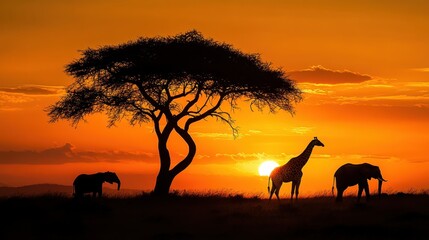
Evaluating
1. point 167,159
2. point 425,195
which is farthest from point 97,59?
point 425,195

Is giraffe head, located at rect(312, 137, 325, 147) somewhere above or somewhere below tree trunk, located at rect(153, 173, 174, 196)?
above

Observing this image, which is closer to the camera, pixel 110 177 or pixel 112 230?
pixel 112 230

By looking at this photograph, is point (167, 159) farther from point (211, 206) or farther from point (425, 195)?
point (425, 195)

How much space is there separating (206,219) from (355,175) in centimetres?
940

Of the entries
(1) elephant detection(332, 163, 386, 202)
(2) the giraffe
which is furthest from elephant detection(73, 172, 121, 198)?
(1) elephant detection(332, 163, 386, 202)

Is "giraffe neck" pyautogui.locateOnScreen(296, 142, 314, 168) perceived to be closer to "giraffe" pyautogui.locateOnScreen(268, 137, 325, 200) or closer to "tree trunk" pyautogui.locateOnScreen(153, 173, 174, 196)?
"giraffe" pyautogui.locateOnScreen(268, 137, 325, 200)

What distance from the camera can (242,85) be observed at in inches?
1687

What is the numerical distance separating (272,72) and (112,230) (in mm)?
20387

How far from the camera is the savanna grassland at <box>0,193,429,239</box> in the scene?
82.0 ft

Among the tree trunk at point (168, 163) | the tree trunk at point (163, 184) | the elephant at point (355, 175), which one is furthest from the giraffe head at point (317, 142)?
the tree trunk at point (163, 184)

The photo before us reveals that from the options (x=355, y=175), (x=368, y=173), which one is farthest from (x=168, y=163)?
(x=368, y=173)

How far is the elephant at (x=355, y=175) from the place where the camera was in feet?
115

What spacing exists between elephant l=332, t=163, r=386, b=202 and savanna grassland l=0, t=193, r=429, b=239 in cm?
96

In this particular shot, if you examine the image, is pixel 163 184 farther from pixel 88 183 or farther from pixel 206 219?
pixel 206 219
